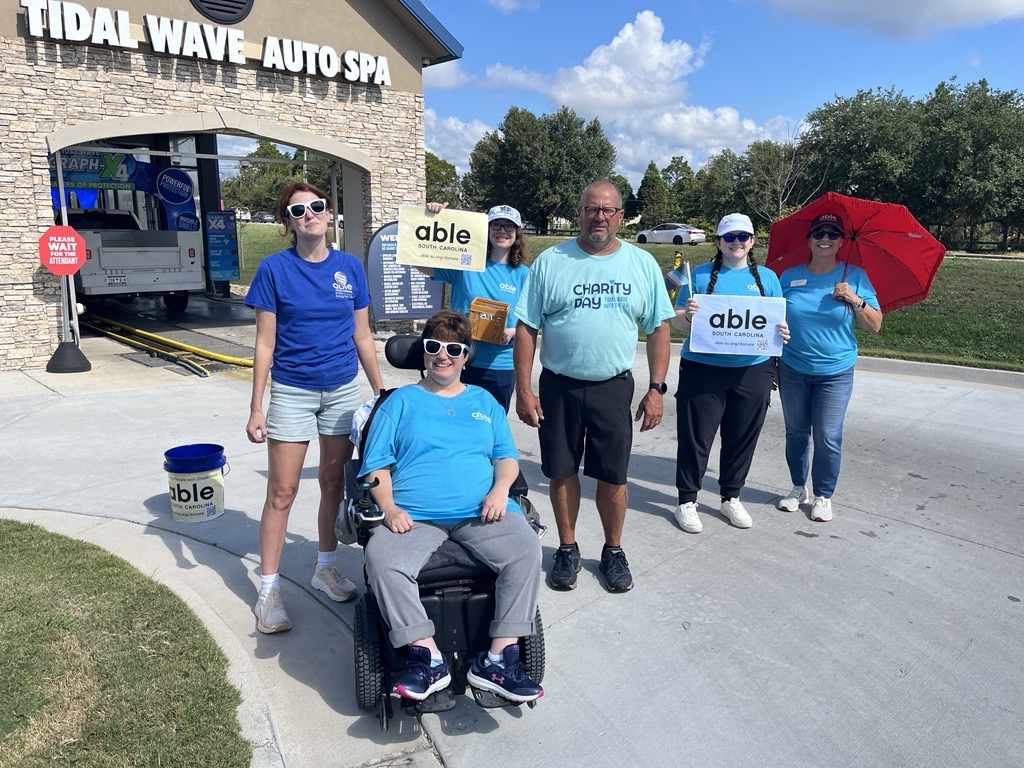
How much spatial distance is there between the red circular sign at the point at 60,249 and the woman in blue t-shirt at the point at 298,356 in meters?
8.12

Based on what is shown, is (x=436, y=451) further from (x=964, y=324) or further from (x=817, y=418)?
(x=964, y=324)

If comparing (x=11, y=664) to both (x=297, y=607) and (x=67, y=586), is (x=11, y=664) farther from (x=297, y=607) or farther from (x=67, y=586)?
(x=297, y=607)

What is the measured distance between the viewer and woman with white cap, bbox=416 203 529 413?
436 centimetres

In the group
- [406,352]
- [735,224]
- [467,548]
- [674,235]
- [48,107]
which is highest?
[48,107]

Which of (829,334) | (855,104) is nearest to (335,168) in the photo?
(829,334)

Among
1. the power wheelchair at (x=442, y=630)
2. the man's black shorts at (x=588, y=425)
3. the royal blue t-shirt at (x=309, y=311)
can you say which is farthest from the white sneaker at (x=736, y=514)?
the royal blue t-shirt at (x=309, y=311)

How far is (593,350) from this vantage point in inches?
145

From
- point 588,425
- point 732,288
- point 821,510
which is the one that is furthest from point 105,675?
point 821,510

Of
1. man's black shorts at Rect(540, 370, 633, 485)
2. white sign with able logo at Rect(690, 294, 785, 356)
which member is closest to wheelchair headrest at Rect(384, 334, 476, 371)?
man's black shorts at Rect(540, 370, 633, 485)

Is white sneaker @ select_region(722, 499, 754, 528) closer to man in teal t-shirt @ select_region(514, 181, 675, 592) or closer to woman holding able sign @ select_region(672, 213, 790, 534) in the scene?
woman holding able sign @ select_region(672, 213, 790, 534)

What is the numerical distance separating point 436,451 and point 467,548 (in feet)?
A: 1.41

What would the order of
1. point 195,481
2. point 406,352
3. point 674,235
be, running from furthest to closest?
point 674,235, point 195,481, point 406,352

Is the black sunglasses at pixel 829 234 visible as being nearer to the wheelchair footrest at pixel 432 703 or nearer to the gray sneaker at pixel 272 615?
the wheelchair footrest at pixel 432 703

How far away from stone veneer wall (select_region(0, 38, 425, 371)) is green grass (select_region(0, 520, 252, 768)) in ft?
24.9
